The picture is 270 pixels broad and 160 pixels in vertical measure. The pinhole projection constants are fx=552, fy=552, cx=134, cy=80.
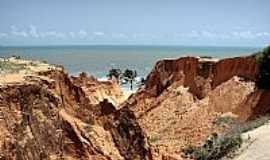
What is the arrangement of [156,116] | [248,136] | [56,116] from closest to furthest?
[56,116] → [248,136] → [156,116]

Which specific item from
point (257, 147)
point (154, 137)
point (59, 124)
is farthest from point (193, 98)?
point (59, 124)

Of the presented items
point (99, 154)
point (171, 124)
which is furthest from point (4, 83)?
point (171, 124)

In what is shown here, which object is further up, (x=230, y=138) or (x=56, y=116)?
(x=56, y=116)

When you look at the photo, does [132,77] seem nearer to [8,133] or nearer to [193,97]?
[193,97]

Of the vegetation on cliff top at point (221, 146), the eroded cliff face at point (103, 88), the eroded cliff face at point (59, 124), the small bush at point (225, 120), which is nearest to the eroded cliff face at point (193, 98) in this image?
the small bush at point (225, 120)

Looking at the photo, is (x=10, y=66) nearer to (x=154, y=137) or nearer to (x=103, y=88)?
(x=154, y=137)

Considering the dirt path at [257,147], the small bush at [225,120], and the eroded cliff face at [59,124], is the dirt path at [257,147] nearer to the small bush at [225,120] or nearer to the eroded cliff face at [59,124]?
the eroded cliff face at [59,124]
